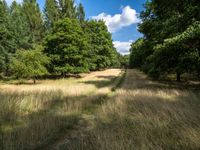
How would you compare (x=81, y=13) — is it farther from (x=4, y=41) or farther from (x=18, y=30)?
(x=4, y=41)

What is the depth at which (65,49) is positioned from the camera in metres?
28.0

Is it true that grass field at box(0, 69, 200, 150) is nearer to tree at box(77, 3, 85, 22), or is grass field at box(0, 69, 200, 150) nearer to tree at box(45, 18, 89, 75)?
tree at box(45, 18, 89, 75)

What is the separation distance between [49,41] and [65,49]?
3.09 meters

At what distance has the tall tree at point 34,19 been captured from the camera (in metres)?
44.3

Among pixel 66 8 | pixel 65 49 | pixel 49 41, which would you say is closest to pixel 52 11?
pixel 66 8

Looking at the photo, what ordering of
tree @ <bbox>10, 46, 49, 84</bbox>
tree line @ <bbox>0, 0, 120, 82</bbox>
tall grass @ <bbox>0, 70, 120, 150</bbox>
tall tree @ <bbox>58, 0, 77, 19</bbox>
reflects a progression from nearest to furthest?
tall grass @ <bbox>0, 70, 120, 150</bbox> < tree @ <bbox>10, 46, 49, 84</bbox> < tree line @ <bbox>0, 0, 120, 82</bbox> < tall tree @ <bbox>58, 0, 77, 19</bbox>

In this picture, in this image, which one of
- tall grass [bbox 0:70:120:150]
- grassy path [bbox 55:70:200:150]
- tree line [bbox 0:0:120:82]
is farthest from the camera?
tree line [bbox 0:0:120:82]

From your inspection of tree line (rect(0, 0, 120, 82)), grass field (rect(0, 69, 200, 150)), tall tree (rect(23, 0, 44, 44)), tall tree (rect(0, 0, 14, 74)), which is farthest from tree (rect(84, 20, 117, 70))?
grass field (rect(0, 69, 200, 150))

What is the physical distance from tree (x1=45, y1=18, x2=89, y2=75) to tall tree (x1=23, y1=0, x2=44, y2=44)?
16102mm

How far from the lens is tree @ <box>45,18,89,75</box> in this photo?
28.5 m

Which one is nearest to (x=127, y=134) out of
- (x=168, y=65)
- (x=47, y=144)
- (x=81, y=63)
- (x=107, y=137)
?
(x=107, y=137)

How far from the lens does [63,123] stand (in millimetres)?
6898

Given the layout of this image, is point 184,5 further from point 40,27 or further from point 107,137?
point 40,27

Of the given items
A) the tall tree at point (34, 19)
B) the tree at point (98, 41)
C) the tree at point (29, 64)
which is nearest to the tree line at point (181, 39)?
the tree at point (29, 64)
